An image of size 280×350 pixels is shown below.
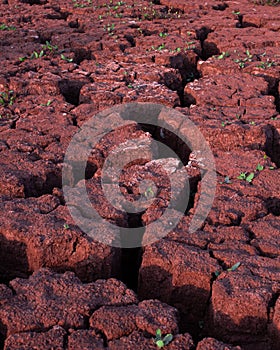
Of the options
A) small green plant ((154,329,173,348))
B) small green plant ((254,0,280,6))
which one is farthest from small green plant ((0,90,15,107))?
small green plant ((254,0,280,6))

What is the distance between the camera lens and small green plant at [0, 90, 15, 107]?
14.9 feet

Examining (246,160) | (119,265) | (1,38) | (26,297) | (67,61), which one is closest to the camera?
(26,297)

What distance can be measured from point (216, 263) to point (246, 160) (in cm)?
128

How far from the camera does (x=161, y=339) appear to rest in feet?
6.59

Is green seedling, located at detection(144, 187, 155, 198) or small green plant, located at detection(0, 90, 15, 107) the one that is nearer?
green seedling, located at detection(144, 187, 155, 198)

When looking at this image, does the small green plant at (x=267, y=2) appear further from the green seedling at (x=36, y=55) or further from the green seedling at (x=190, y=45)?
the green seedling at (x=36, y=55)

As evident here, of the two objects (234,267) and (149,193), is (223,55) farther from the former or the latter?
(234,267)

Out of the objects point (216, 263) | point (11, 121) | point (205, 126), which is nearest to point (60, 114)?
point (11, 121)

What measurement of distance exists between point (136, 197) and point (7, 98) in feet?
7.26

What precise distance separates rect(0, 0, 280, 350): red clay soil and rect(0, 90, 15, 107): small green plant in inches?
0.6

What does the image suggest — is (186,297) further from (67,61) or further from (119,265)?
(67,61)

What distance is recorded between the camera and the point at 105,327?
6.80 ft

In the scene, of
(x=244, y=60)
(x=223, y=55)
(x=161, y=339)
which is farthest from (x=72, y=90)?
(x=161, y=339)

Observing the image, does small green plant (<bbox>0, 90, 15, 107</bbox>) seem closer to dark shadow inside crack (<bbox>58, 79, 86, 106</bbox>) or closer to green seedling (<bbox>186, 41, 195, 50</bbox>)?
dark shadow inside crack (<bbox>58, 79, 86, 106</bbox>)
